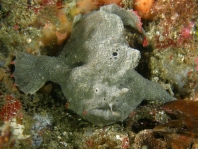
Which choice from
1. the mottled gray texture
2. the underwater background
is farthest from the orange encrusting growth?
the mottled gray texture

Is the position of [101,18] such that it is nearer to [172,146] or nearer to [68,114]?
[68,114]

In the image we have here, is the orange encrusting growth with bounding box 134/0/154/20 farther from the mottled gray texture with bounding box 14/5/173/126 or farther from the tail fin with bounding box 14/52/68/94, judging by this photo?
the tail fin with bounding box 14/52/68/94

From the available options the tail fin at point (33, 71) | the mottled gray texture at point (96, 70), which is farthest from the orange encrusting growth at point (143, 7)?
the tail fin at point (33, 71)

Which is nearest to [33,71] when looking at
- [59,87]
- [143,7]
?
[59,87]

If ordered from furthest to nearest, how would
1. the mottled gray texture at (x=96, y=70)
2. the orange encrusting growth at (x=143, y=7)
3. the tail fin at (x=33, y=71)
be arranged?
the orange encrusting growth at (x=143, y=7) → the tail fin at (x=33, y=71) → the mottled gray texture at (x=96, y=70)

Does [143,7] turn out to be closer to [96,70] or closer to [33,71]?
[96,70]

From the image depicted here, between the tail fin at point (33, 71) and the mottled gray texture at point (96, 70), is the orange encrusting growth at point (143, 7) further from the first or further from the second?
the tail fin at point (33, 71)

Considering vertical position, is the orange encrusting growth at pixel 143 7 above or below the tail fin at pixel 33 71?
above
